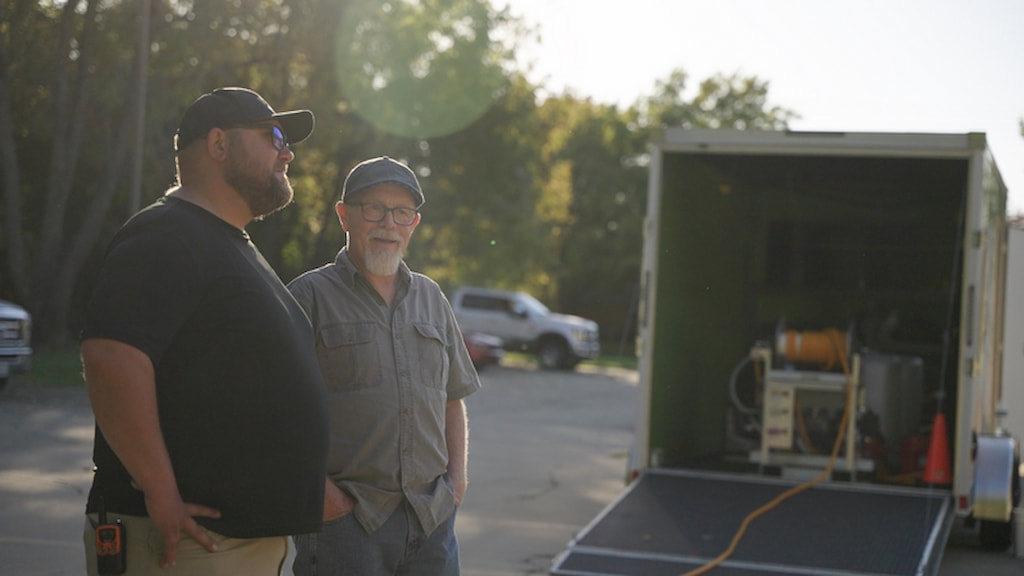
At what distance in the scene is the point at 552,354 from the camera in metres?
31.8

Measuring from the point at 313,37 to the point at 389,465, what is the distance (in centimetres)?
2603

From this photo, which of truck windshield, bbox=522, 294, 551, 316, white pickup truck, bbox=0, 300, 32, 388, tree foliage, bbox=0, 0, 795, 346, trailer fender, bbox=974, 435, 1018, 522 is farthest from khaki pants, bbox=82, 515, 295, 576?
truck windshield, bbox=522, 294, 551, 316

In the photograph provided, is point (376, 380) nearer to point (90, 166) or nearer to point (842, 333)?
point (842, 333)

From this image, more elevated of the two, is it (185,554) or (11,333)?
(185,554)

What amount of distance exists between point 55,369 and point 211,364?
60.6 feet

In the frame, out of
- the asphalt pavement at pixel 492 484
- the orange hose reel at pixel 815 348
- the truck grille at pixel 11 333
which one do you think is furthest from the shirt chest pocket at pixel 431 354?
the truck grille at pixel 11 333

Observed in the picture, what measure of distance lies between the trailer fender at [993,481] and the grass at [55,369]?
43.9 ft

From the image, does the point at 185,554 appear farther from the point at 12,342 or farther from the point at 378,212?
the point at 12,342

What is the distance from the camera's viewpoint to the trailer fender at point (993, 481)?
8047 mm

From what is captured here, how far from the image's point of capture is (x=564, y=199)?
154 ft

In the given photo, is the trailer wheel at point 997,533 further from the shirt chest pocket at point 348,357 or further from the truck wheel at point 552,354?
the truck wheel at point 552,354

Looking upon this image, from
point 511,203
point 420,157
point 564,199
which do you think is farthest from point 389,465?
point 564,199

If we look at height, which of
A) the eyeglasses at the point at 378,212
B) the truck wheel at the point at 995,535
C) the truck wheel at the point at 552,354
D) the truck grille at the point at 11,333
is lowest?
the truck wheel at the point at 552,354

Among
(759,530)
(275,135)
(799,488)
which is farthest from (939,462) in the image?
(275,135)
